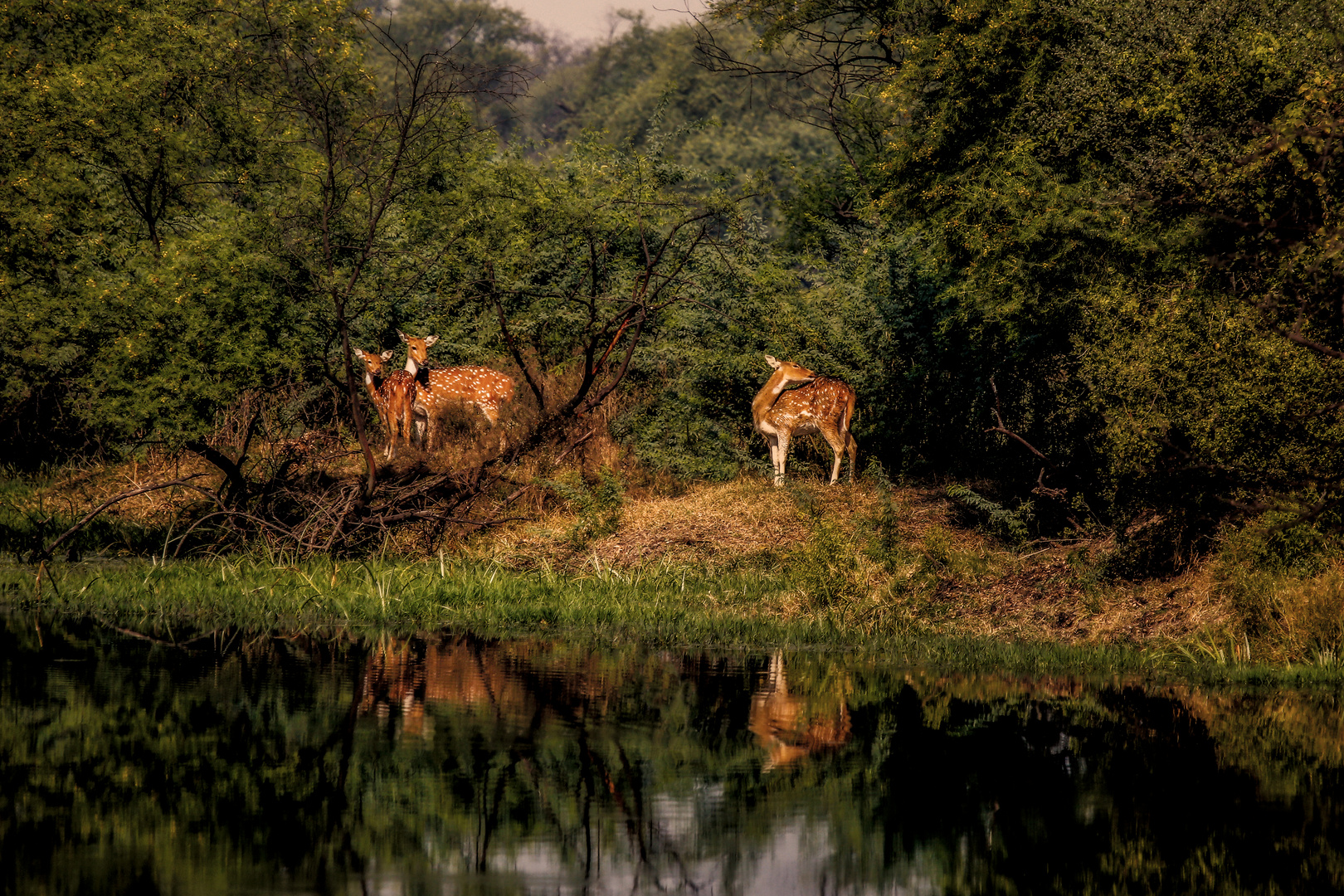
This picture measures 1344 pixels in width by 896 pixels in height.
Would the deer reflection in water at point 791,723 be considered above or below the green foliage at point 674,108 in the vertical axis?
below

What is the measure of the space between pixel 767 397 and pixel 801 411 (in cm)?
56

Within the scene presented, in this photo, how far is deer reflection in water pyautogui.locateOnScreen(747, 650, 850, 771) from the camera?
344 inches

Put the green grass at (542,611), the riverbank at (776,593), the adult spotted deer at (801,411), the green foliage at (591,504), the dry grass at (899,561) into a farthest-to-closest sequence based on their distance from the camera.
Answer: the adult spotted deer at (801,411), the green foliage at (591,504), the dry grass at (899,561), the riverbank at (776,593), the green grass at (542,611)

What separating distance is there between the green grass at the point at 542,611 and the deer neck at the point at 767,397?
14.9 ft

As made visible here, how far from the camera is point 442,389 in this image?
2177 centimetres

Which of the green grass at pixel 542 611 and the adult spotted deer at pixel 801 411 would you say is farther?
the adult spotted deer at pixel 801 411

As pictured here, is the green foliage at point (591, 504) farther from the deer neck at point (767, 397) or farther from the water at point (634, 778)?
the water at point (634, 778)

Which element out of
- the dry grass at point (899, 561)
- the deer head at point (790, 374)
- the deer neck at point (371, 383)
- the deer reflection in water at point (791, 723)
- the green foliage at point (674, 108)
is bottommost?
the deer reflection in water at point (791, 723)

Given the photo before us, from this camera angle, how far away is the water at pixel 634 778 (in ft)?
20.9

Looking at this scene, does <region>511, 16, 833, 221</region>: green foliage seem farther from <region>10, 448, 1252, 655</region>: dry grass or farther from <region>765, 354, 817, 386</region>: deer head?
<region>10, 448, 1252, 655</region>: dry grass

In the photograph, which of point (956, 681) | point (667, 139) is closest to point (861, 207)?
point (667, 139)

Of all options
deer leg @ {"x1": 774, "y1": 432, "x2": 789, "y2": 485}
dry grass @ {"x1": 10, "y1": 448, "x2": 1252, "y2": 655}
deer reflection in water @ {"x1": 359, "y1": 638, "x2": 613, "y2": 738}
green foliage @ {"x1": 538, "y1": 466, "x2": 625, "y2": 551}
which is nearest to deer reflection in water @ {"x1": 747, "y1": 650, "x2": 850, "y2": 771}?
deer reflection in water @ {"x1": 359, "y1": 638, "x2": 613, "y2": 738}

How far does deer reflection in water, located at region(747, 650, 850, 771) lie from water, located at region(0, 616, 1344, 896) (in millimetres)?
31

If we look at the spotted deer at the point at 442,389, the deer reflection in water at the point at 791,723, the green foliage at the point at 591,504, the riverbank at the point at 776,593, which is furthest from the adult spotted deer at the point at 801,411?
the deer reflection in water at the point at 791,723
